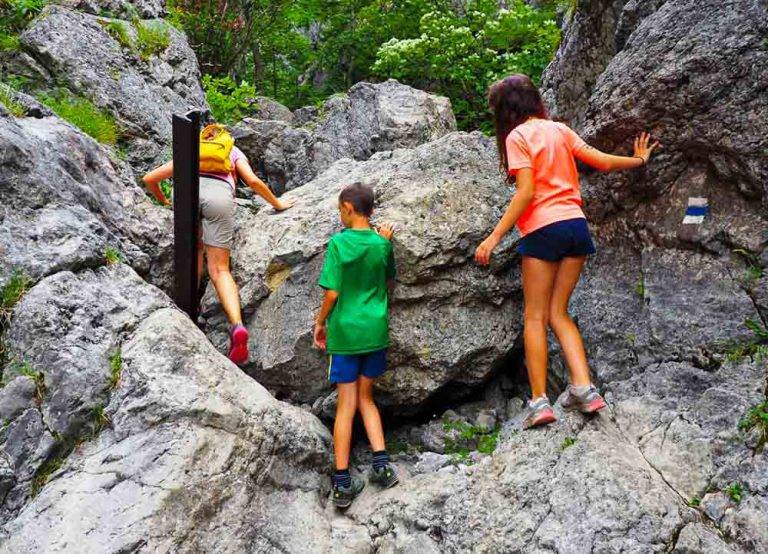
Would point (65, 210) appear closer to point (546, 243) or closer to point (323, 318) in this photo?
point (323, 318)

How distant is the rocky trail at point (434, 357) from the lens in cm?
412

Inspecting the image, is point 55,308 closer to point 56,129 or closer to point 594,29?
point 56,129

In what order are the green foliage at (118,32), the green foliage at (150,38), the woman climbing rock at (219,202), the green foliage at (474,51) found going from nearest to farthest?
the woman climbing rock at (219,202) → the green foliage at (118,32) → the green foliage at (150,38) → the green foliage at (474,51)

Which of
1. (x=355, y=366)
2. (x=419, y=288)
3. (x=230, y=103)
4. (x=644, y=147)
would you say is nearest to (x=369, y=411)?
(x=355, y=366)

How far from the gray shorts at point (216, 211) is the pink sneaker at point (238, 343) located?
103 cm

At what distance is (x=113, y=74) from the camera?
8.77 m

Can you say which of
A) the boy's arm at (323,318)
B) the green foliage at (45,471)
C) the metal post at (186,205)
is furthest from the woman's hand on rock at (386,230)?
the green foliage at (45,471)

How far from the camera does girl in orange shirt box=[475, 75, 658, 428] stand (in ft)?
15.3

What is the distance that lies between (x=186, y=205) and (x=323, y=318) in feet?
5.77

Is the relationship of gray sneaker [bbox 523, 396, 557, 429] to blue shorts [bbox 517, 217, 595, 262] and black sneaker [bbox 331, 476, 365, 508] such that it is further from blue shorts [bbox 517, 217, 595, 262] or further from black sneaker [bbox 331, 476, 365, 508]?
black sneaker [bbox 331, 476, 365, 508]

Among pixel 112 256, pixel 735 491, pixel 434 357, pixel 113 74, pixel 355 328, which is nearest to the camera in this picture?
pixel 735 491

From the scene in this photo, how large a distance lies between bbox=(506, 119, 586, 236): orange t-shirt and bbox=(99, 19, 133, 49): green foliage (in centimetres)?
686

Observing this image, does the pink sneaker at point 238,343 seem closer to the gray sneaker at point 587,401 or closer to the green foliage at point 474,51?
the gray sneaker at point 587,401

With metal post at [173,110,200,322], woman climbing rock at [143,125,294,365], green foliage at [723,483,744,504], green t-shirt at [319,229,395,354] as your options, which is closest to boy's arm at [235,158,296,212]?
woman climbing rock at [143,125,294,365]
